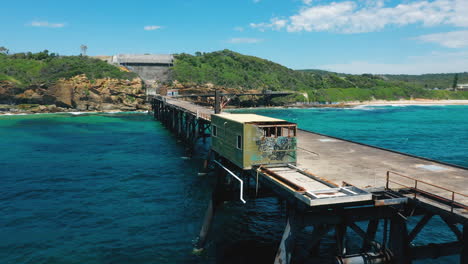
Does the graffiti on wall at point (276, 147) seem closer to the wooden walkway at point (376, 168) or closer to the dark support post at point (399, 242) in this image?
the wooden walkway at point (376, 168)

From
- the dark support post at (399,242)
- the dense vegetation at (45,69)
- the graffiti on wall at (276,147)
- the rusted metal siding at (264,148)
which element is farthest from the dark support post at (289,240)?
the dense vegetation at (45,69)

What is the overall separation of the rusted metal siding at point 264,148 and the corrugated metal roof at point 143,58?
152840 mm

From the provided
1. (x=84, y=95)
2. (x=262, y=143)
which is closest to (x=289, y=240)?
(x=262, y=143)

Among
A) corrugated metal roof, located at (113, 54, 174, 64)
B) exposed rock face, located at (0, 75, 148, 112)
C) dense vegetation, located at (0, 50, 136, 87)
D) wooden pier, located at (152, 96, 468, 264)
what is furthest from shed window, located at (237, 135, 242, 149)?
corrugated metal roof, located at (113, 54, 174, 64)

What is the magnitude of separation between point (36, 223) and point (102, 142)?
1428 inches

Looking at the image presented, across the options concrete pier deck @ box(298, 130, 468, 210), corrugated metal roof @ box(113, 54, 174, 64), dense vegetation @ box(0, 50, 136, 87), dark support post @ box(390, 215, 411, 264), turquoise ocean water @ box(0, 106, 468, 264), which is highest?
corrugated metal roof @ box(113, 54, 174, 64)

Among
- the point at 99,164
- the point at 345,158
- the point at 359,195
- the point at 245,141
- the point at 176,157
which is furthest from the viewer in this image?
the point at 176,157

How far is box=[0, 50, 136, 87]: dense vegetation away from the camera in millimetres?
125188

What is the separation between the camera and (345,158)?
24.4 meters

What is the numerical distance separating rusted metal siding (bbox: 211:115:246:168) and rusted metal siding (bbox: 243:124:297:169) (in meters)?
0.40

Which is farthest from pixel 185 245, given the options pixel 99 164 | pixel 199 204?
pixel 99 164

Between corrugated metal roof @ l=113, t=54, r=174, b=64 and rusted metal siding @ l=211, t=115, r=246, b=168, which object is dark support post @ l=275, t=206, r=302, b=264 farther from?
corrugated metal roof @ l=113, t=54, r=174, b=64

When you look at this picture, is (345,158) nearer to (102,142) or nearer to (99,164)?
(99,164)

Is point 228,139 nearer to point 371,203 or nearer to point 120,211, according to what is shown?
point 371,203
